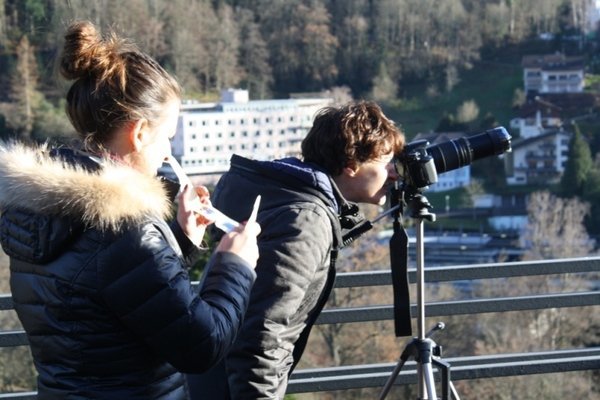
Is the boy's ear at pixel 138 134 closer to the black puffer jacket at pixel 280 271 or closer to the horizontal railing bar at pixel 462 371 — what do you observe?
the black puffer jacket at pixel 280 271

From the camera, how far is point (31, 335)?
5.39ft

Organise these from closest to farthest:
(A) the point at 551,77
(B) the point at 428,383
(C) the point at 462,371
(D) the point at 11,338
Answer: (B) the point at 428,383 < (D) the point at 11,338 < (C) the point at 462,371 < (A) the point at 551,77

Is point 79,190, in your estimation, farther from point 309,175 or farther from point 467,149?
point 467,149

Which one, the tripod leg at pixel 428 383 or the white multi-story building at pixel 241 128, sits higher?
the tripod leg at pixel 428 383

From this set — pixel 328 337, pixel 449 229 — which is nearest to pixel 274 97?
pixel 449 229

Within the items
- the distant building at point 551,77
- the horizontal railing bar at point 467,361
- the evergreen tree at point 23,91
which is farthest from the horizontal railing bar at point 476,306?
the distant building at point 551,77

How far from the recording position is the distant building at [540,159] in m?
23.6

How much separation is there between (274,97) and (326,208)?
23.2 m

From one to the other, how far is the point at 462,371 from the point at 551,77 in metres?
25.9

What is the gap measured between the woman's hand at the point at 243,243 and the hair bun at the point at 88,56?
31 cm

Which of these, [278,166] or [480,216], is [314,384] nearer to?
[278,166]

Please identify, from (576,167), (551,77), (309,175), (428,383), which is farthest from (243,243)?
(551,77)

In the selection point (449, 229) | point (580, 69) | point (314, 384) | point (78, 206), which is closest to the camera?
point (78, 206)

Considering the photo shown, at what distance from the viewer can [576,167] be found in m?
22.8
